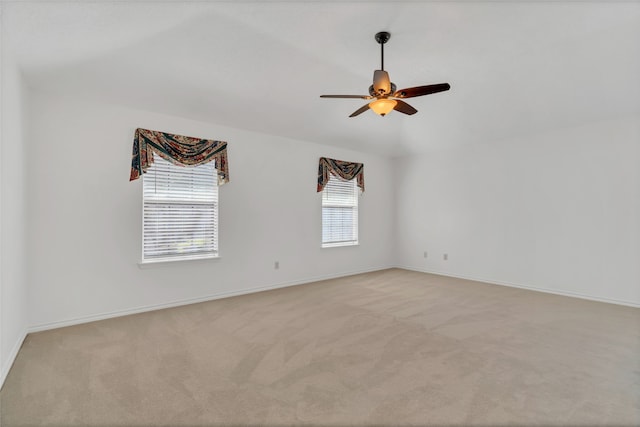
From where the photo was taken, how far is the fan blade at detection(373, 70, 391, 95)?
2.59 m

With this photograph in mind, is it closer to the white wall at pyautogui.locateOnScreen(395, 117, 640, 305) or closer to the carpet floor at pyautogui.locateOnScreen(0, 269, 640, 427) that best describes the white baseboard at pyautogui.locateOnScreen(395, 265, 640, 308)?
the white wall at pyautogui.locateOnScreen(395, 117, 640, 305)

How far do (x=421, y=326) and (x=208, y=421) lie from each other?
2294mm

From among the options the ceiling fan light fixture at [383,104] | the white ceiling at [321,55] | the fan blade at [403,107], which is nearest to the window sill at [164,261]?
the white ceiling at [321,55]

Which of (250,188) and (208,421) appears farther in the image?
(250,188)

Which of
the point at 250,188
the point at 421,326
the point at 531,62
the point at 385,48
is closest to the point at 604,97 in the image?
the point at 531,62

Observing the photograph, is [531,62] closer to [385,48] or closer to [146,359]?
[385,48]

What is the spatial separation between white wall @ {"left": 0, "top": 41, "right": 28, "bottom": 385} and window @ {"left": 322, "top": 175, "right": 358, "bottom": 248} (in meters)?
3.97

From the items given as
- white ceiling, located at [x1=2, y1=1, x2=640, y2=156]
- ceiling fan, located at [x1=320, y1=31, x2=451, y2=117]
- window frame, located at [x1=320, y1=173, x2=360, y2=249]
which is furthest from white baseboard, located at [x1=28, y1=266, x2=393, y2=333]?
ceiling fan, located at [x1=320, y1=31, x2=451, y2=117]

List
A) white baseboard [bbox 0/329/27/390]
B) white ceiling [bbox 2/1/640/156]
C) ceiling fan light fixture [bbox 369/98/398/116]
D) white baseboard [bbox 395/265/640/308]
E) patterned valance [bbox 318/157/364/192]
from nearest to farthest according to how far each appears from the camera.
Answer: white baseboard [bbox 0/329/27/390]
white ceiling [bbox 2/1/640/156]
ceiling fan light fixture [bbox 369/98/398/116]
white baseboard [bbox 395/265/640/308]
patterned valance [bbox 318/157/364/192]

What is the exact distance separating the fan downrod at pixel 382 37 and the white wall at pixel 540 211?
3.45m

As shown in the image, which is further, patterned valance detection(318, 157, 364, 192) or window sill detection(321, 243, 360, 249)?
window sill detection(321, 243, 360, 249)

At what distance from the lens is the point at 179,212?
13.6ft

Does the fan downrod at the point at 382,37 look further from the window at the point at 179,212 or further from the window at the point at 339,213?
the window at the point at 339,213

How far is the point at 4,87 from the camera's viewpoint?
2367 millimetres
